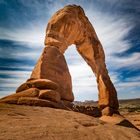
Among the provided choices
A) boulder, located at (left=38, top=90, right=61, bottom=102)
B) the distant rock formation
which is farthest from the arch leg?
boulder, located at (left=38, top=90, right=61, bottom=102)

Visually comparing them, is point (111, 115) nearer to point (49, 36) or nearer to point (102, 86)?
point (102, 86)

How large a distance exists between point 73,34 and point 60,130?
14.4 meters

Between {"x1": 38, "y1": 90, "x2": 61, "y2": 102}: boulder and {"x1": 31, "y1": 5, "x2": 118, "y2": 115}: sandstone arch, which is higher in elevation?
{"x1": 31, "y1": 5, "x2": 118, "y2": 115}: sandstone arch

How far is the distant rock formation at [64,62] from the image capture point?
9.92 m

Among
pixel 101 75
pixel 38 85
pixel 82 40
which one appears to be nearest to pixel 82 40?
pixel 82 40

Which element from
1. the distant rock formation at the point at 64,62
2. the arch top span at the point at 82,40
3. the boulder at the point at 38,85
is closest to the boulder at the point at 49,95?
the distant rock formation at the point at 64,62

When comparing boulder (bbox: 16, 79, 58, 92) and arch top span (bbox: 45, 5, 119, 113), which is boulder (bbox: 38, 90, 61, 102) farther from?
arch top span (bbox: 45, 5, 119, 113)

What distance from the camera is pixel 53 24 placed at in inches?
649

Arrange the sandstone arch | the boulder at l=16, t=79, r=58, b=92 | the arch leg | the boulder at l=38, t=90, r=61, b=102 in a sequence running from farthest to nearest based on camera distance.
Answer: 1. the arch leg
2. the sandstone arch
3. the boulder at l=16, t=79, r=58, b=92
4. the boulder at l=38, t=90, r=61, b=102

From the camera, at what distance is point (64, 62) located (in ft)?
47.5

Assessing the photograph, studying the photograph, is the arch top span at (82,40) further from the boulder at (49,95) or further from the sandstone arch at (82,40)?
the boulder at (49,95)

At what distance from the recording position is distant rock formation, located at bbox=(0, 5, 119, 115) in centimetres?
992

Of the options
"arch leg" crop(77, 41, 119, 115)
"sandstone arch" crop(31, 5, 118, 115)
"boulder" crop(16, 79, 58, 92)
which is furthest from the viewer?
"arch leg" crop(77, 41, 119, 115)

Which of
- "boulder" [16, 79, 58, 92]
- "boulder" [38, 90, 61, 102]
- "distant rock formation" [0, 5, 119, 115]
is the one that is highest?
"distant rock formation" [0, 5, 119, 115]
